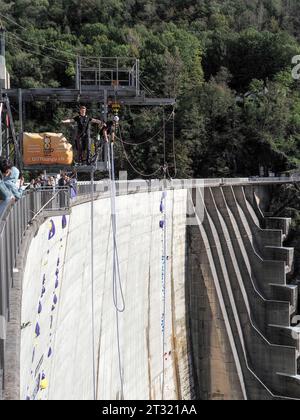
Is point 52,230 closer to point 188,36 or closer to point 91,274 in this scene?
point 91,274

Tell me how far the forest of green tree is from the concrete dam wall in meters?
18.0

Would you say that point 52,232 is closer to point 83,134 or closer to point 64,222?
point 64,222

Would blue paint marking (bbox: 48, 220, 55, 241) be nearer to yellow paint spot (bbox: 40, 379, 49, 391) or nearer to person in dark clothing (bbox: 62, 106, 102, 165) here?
yellow paint spot (bbox: 40, 379, 49, 391)

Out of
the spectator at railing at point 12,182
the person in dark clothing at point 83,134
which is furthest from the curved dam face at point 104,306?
the person in dark clothing at point 83,134

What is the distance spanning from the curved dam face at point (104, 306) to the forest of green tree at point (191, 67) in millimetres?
28915

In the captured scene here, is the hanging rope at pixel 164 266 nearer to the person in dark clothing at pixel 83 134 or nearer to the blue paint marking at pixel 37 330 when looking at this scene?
the person in dark clothing at pixel 83 134

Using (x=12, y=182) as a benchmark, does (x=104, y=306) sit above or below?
below

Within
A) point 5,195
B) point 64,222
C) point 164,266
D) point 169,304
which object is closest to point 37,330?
point 5,195

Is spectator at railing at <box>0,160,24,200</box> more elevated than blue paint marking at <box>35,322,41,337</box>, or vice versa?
spectator at railing at <box>0,160,24,200</box>

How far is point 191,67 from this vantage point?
7388 centimetres

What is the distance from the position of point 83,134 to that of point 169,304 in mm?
9321

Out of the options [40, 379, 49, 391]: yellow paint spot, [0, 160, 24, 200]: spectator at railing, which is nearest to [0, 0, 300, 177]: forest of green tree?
[0, 160, 24, 200]: spectator at railing

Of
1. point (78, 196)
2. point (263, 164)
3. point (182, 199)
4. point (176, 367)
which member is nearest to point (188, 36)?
point (263, 164)

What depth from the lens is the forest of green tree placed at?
55.8 metres
